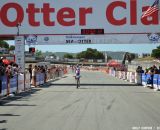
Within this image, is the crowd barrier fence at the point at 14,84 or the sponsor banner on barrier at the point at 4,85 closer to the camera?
the sponsor banner on barrier at the point at 4,85

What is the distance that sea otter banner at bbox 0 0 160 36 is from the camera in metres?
38.6

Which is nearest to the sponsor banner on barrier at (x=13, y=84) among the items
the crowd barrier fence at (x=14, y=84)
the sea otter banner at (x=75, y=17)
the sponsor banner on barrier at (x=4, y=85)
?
the crowd barrier fence at (x=14, y=84)

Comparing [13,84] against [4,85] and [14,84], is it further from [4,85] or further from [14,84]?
[4,85]

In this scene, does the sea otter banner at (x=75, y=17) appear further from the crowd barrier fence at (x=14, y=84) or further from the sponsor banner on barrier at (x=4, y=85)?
the sponsor banner on barrier at (x=4, y=85)

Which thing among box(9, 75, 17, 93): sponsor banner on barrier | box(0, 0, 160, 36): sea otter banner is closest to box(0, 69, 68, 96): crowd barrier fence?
box(9, 75, 17, 93): sponsor banner on barrier

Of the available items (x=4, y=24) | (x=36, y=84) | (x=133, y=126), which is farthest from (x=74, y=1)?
(x=133, y=126)

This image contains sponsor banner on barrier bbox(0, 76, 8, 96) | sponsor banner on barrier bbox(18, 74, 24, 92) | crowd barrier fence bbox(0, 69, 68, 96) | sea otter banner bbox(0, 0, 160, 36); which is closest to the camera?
sponsor banner on barrier bbox(0, 76, 8, 96)

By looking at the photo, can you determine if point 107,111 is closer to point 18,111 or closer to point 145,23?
point 18,111

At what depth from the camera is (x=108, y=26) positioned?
38844mm

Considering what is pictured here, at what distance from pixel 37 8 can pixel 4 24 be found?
311 cm

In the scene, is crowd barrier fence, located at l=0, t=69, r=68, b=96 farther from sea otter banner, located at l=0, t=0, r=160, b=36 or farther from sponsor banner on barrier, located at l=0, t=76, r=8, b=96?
sea otter banner, located at l=0, t=0, r=160, b=36

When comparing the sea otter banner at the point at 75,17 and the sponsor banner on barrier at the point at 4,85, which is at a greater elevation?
the sea otter banner at the point at 75,17

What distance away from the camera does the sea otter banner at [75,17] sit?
38594 millimetres

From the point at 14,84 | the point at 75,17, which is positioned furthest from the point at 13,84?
the point at 75,17
